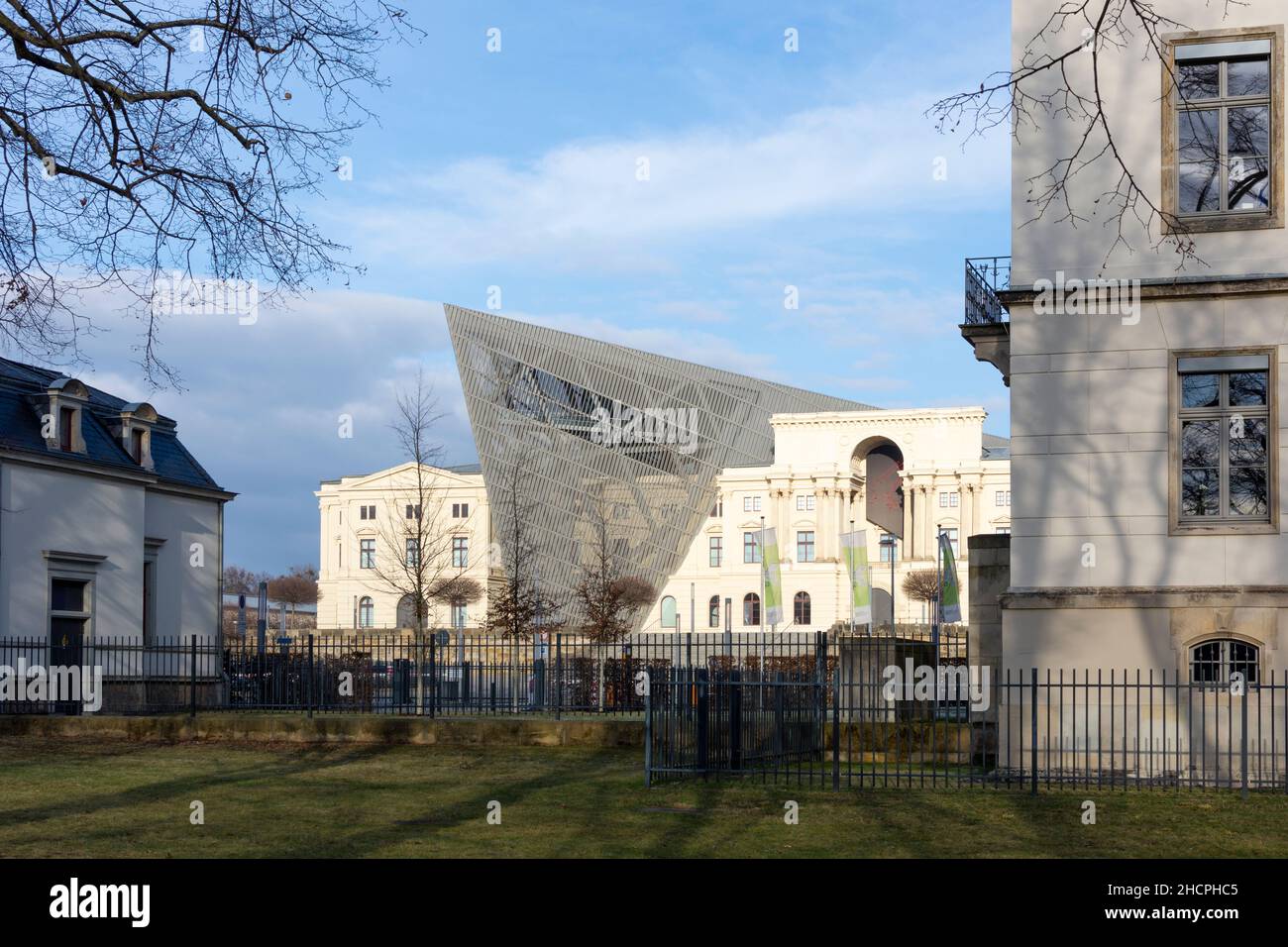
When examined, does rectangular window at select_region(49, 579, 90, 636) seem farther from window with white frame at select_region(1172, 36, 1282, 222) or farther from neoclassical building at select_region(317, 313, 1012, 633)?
neoclassical building at select_region(317, 313, 1012, 633)

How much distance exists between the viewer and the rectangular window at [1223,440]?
1877 centimetres

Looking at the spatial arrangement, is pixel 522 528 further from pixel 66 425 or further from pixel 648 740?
pixel 648 740

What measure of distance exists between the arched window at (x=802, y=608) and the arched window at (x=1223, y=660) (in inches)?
3696

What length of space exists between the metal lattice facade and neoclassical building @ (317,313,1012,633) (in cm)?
9

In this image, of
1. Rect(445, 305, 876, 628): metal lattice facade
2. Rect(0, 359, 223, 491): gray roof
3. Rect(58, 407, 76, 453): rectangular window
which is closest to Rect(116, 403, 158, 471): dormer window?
Rect(0, 359, 223, 491): gray roof

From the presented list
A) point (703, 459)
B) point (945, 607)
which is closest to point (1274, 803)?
point (945, 607)

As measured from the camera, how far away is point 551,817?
14711 millimetres

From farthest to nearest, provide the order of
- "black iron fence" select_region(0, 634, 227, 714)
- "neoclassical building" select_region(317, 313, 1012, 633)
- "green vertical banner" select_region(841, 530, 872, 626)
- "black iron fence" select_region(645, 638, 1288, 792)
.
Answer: "neoclassical building" select_region(317, 313, 1012, 633), "green vertical banner" select_region(841, 530, 872, 626), "black iron fence" select_region(0, 634, 227, 714), "black iron fence" select_region(645, 638, 1288, 792)

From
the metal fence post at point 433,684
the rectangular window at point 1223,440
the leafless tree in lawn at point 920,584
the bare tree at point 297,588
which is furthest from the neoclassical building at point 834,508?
the rectangular window at point 1223,440

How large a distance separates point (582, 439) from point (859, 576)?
5376 cm

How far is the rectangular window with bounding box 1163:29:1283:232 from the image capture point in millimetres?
18812

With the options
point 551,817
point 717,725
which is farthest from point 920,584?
point 551,817

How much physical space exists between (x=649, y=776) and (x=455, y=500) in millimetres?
112661

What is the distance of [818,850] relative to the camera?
12.3 meters
